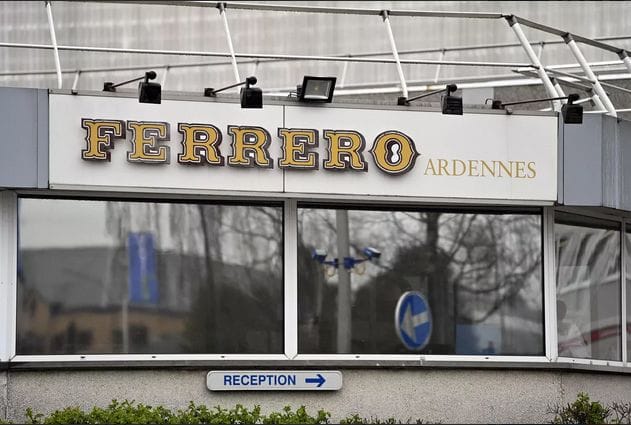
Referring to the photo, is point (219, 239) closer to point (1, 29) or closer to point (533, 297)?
point (533, 297)

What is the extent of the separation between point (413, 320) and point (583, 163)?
2531 millimetres

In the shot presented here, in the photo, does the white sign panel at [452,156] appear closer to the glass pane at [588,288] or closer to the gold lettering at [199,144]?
the gold lettering at [199,144]

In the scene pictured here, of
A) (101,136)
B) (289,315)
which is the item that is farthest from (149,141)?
(289,315)

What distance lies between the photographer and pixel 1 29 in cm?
Answer: 2823

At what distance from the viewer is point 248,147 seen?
14.7 m

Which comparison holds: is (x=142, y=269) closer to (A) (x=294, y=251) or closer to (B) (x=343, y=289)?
(A) (x=294, y=251)

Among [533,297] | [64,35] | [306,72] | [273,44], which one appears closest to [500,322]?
[533,297]

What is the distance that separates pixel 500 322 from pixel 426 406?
1381 mm

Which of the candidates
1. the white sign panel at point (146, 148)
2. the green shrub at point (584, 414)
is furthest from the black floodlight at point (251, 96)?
the green shrub at point (584, 414)

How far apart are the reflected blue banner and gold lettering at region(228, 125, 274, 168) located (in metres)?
1.30

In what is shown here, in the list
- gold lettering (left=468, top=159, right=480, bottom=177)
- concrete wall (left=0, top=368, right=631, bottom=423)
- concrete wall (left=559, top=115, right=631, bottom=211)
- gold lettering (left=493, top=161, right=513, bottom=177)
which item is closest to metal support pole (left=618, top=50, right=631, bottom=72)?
concrete wall (left=559, top=115, right=631, bottom=211)

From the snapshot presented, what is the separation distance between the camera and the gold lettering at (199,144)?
575 inches

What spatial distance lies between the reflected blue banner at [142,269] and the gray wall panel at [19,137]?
1.36 m

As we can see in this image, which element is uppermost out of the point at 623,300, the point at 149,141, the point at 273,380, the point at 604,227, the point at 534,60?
the point at 534,60
